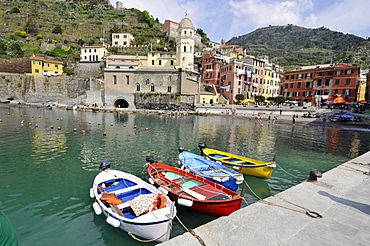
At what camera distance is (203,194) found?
7.16 metres

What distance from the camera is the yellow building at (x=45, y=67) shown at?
57.1 m

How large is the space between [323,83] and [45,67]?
75959 millimetres

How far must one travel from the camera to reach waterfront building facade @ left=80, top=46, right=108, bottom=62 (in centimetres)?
6446

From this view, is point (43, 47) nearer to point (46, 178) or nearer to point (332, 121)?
point (46, 178)

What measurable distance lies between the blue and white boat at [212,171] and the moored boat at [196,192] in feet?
1.41

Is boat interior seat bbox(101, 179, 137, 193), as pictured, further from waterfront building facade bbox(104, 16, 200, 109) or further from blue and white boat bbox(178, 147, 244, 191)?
waterfront building facade bbox(104, 16, 200, 109)

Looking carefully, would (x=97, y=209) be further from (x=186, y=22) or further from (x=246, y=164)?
(x=186, y=22)

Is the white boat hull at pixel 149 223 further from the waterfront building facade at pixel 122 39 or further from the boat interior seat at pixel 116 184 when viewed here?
the waterfront building facade at pixel 122 39

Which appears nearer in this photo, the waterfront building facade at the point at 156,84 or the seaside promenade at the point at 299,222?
the seaside promenade at the point at 299,222

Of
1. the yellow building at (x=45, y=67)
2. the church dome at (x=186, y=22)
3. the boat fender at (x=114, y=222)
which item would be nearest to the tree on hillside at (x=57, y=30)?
the yellow building at (x=45, y=67)

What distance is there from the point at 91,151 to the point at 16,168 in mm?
4537

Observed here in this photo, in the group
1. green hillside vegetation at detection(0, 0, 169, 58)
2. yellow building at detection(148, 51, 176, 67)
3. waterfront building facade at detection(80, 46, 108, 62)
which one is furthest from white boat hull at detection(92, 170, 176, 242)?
green hillside vegetation at detection(0, 0, 169, 58)

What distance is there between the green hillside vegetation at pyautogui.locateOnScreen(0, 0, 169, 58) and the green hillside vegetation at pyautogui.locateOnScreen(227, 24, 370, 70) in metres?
78.8

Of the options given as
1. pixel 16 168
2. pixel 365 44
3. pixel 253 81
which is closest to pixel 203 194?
pixel 16 168
